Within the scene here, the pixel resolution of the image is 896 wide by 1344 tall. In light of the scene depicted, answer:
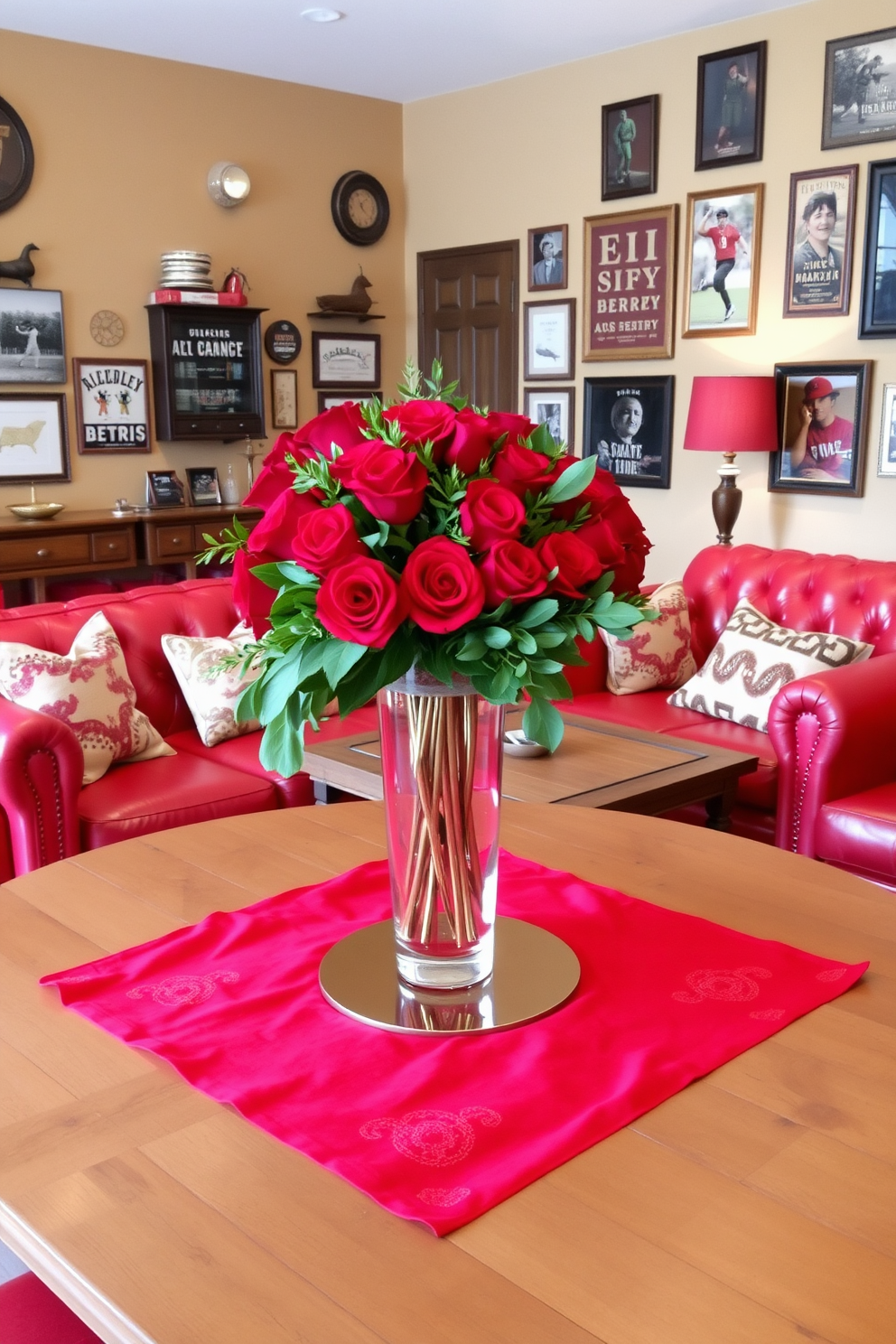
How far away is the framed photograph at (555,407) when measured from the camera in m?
6.42

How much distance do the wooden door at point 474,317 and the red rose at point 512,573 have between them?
5545mm

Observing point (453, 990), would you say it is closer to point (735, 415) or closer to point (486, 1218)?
point (486, 1218)

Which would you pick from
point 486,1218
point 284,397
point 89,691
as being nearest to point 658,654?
point 89,691

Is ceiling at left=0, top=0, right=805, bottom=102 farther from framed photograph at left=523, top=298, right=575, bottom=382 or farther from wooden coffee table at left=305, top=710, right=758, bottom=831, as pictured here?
wooden coffee table at left=305, top=710, right=758, bottom=831

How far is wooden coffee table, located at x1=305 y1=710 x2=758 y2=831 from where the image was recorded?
282 centimetres

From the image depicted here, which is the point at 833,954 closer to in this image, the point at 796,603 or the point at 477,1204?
the point at 477,1204

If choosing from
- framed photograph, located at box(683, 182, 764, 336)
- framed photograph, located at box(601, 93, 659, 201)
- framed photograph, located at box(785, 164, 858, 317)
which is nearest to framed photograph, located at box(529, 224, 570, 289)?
framed photograph, located at box(601, 93, 659, 201)

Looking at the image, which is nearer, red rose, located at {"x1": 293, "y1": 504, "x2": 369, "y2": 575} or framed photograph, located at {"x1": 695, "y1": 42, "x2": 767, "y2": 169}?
red rose, located at {"x1": 293, "y1": 504, "x2": 369, "y2": 575}

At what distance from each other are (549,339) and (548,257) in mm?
409

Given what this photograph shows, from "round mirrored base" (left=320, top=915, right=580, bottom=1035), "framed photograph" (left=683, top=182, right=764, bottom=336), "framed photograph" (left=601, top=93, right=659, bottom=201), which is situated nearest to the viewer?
"round mirrored base" (left=320, top=915, right=580, bottom=1035)

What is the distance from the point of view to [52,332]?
5.80m

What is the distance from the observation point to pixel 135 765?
138 inches

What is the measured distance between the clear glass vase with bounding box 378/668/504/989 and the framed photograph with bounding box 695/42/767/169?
493cm

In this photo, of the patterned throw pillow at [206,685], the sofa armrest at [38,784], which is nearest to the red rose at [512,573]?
the sofa armrest at [38,784]
